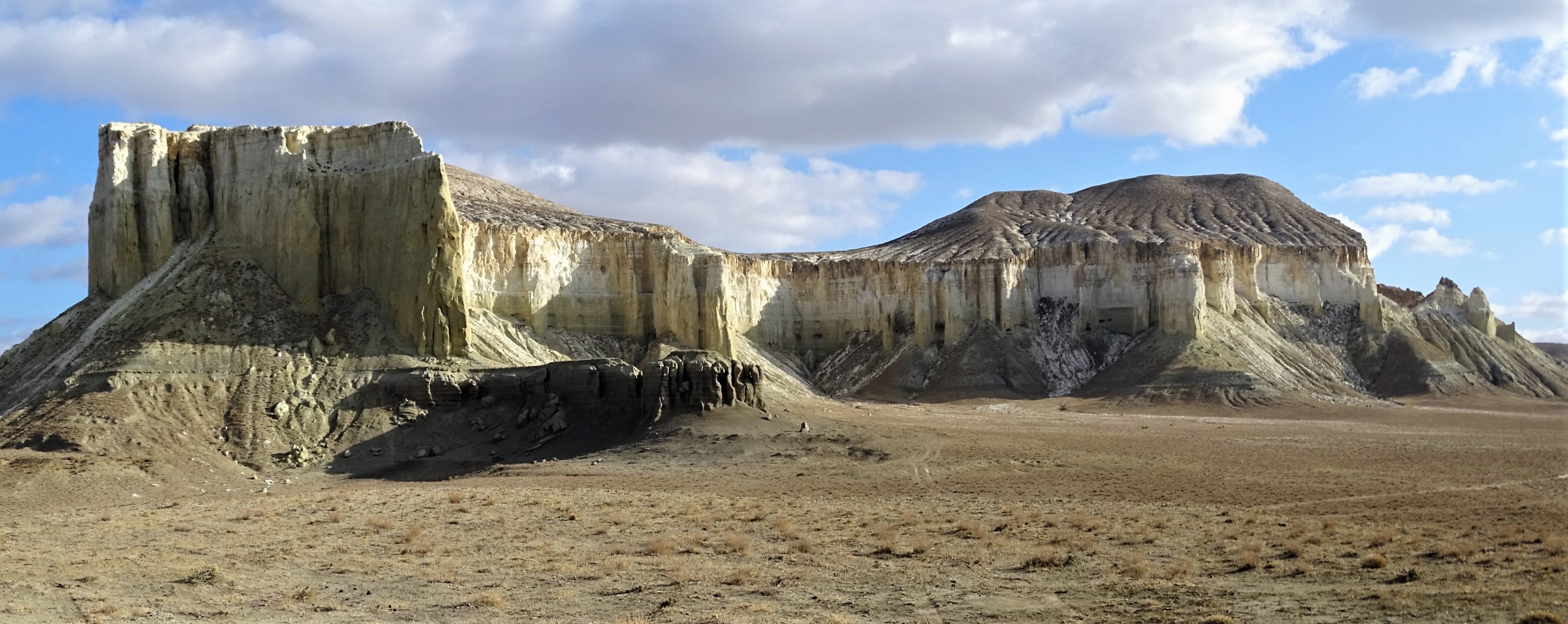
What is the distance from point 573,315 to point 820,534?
1741 inches

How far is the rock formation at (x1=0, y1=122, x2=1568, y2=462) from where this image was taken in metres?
41.7

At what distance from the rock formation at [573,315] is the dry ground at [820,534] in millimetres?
3846

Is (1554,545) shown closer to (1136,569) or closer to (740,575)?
(1136,569)

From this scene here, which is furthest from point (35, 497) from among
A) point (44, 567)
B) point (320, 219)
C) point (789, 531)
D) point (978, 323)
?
point (978, 323)

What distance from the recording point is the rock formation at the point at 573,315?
41.7 meters

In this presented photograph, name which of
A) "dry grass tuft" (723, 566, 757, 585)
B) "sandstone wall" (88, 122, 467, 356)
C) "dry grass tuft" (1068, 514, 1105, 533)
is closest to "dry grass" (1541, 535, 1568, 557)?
"dry grass tuft" (1068, 514, 1105, 533)

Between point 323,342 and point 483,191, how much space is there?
5260cm

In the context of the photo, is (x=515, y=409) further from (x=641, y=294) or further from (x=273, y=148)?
(x=641, y=294)

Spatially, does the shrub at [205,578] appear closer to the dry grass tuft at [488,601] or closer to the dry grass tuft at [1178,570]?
the dry grass tuft at [488,601]

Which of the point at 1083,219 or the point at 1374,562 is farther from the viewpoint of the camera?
the point at 1083,219

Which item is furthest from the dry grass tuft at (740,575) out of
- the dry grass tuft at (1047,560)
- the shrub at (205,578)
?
the shrub at (205,578)

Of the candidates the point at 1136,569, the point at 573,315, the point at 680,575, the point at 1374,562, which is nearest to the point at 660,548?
the point at 680,575

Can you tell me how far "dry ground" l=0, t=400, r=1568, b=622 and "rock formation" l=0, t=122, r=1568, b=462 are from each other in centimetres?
385

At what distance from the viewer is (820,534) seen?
2542 centimetres
